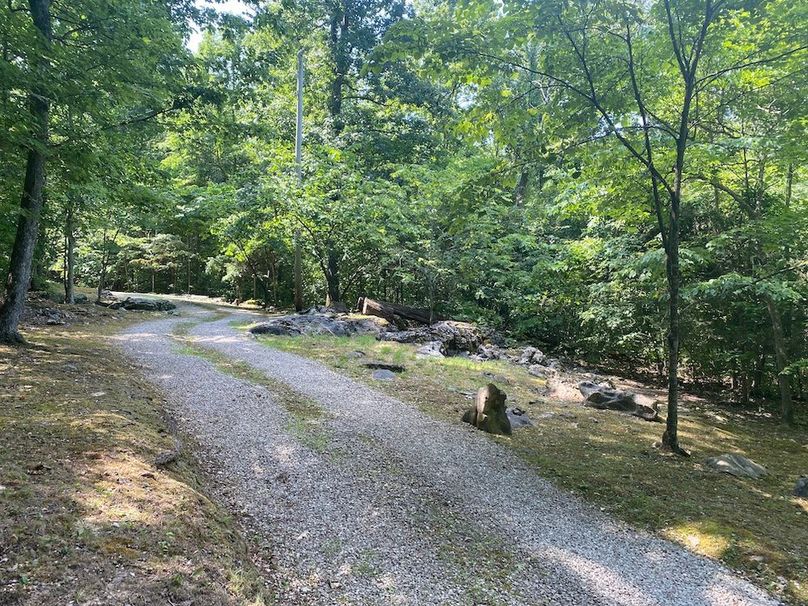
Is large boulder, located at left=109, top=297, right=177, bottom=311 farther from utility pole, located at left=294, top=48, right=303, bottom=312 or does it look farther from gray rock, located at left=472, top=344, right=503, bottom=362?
gray rock, located at left=472, top=344, right=503, bottom=362

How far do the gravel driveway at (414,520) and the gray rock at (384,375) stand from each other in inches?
82.2

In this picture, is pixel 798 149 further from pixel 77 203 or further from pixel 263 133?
pixel 77 203

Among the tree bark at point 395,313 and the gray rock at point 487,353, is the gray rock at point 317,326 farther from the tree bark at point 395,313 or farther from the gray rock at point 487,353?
the gray rock at point 487,353

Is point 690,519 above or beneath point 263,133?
beneath

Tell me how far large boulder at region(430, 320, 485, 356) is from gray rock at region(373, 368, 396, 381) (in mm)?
3917

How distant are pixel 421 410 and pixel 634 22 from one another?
18.9 feet

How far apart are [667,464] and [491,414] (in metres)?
2.22

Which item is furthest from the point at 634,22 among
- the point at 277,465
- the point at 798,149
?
the point at 277,465

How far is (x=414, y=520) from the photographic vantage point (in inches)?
164

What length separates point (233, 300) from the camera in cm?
2725

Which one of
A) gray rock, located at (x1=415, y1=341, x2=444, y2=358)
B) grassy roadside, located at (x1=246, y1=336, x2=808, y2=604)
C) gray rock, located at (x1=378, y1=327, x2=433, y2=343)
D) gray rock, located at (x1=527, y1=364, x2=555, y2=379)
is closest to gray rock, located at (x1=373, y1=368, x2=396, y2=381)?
grassy roadside, located at (x1=246, y1=336, x2=808, y2=604)

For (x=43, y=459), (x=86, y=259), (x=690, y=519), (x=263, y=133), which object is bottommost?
(x=690, y=519)

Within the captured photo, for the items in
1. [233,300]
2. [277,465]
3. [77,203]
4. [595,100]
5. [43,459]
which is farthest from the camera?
[233,300]

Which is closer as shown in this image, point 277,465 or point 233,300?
point 277,465
